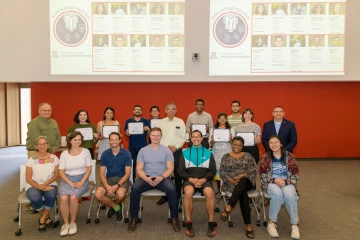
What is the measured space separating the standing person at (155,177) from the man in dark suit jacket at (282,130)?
6.08 ft

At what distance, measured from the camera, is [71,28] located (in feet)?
23.4

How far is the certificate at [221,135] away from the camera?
5066 millimetres

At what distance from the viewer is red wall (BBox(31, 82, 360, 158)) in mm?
8297

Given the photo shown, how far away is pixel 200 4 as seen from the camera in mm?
7145

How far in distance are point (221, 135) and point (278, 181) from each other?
4.24ft

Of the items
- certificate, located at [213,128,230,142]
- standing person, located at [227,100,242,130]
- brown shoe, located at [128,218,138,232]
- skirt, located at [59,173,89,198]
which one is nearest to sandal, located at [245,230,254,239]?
brown shoe, located at [128,218,138,232]

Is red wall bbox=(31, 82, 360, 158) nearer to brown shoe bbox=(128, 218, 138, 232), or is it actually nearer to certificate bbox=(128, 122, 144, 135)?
certificate bbox=(128, 122, 144, 135)

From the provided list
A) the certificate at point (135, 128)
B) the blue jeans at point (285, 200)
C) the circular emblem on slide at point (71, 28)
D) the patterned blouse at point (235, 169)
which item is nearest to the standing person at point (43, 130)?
the certificate at point (135, 128)

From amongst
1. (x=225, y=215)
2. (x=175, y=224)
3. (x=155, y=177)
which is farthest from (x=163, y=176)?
(x=225, y=215)

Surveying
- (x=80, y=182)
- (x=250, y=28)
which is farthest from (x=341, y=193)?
(x=80, y=182)

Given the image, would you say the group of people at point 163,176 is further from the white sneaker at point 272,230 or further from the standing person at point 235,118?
the standing person at point 235,118

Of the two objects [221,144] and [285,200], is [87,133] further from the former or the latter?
[285,200]

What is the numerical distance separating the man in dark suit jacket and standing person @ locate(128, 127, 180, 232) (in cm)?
185

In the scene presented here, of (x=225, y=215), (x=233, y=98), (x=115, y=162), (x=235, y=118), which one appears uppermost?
(x=233, y=98)
